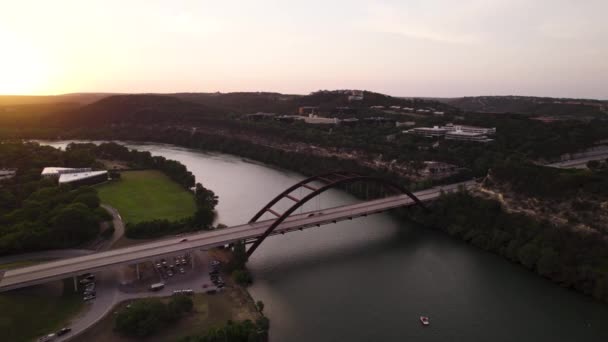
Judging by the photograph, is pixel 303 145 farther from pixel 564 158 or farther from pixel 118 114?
pixel 118 114

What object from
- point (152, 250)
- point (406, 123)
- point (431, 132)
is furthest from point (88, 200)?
point (406, 123)

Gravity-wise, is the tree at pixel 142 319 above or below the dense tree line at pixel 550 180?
below

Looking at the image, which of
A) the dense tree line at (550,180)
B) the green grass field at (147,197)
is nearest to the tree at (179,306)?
the green grass field at (147,197)

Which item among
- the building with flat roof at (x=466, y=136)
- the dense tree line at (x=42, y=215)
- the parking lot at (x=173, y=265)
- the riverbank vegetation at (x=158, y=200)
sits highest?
the building with flat roof at (x=466, y=136)

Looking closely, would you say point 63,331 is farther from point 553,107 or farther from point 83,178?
point 553,107

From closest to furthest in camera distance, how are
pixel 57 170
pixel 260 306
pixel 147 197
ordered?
pixel 260 306 < pixel 147 197 < pixel 57 170

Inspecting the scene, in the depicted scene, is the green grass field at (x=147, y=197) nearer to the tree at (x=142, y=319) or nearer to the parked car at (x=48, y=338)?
the parked car at (x=48, y=338)
